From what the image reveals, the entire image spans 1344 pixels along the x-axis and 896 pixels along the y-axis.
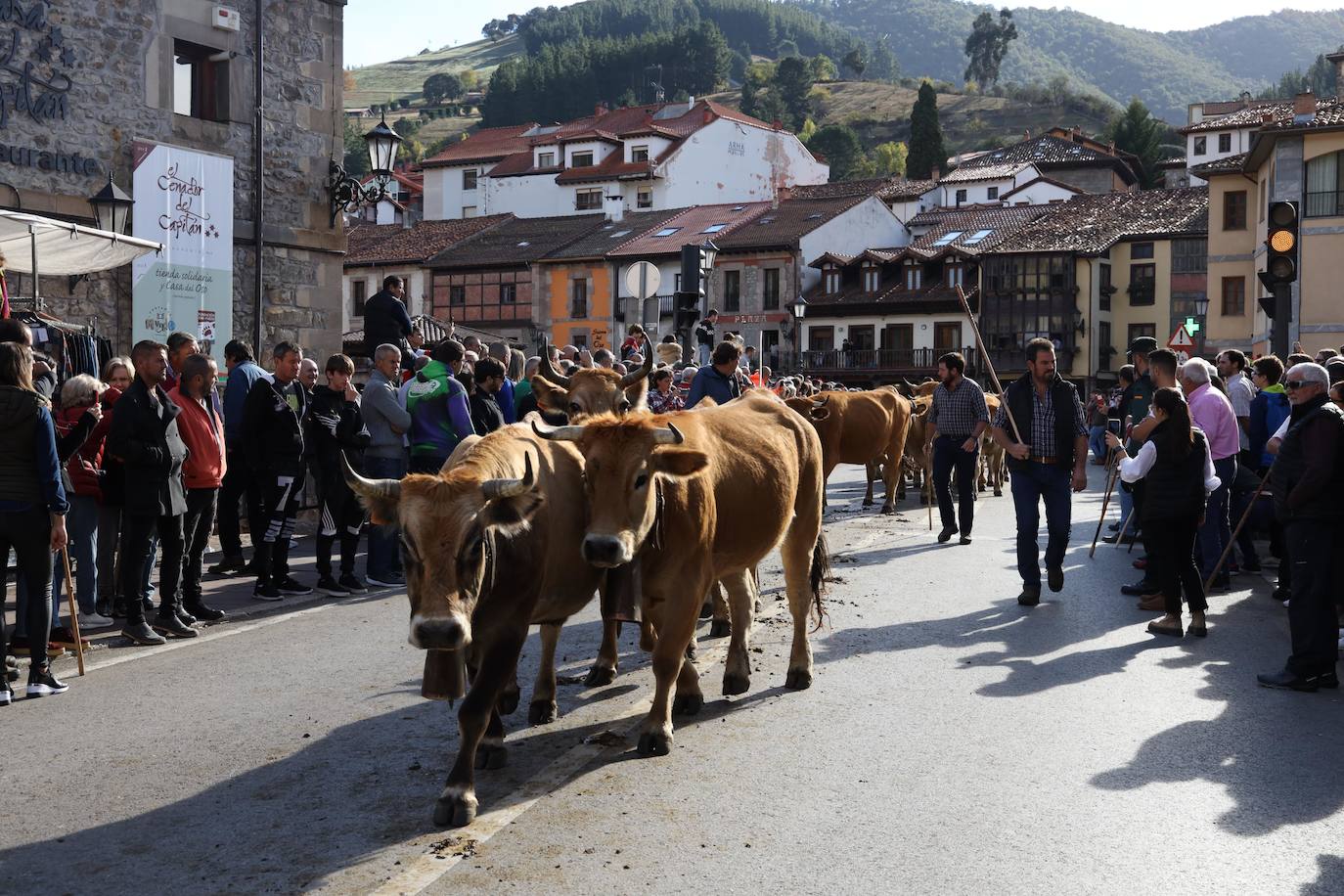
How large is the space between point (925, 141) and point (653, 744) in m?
98.4

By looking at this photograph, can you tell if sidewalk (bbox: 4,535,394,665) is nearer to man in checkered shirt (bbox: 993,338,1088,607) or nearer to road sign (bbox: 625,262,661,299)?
man in checkered shirt (bbox: 993,338,1088,607)

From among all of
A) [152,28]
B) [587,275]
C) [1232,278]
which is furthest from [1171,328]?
[152,28]

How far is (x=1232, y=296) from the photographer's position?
2119 inches

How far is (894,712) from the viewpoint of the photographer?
730 centimetres

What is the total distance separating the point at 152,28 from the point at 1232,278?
4587 cm

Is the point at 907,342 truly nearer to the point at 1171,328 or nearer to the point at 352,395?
the point at 1171,328

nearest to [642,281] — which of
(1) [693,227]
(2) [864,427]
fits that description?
(2) [864,427]

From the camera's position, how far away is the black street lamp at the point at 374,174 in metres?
18.5

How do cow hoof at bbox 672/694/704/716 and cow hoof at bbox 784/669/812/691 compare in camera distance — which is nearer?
cow hoof at bbox 672/694/704/716

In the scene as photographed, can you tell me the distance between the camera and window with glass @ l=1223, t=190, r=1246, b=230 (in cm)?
5262

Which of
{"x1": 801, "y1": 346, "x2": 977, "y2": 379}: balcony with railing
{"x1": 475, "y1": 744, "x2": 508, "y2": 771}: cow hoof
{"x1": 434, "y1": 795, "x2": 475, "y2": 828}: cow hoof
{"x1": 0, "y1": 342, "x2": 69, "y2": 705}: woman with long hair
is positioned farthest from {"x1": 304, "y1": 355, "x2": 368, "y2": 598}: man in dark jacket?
{"x1": 801, "y1": 346, "x2": 977, "y2": 379}: balcony with railing

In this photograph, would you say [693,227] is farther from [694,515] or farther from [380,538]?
[694,515]

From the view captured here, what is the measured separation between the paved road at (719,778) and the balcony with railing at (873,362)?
5448cm

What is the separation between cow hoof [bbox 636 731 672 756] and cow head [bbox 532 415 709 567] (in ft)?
2.81
